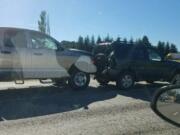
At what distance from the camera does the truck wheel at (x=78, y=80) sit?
540 inches

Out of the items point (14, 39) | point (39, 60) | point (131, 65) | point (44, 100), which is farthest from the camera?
point (131, 65)

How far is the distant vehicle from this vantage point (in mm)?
12102

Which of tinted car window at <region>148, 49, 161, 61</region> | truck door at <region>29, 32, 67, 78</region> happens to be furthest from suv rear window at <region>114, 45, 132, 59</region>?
truck door at <region>29, 32, 67, 78</region>

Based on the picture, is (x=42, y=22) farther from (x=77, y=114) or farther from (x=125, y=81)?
(x=77, y=114)

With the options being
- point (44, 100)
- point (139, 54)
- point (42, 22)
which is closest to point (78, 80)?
point (139, 54)

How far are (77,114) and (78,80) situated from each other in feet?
16.9

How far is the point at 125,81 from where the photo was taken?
14.4 meters

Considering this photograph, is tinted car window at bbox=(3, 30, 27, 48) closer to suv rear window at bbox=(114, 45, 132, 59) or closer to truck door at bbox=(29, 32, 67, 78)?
truck door at bbox=(29, 32, 67, 78)

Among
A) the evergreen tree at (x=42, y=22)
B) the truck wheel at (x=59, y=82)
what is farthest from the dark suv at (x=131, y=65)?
the evergreen tree at (x=42, y=22)

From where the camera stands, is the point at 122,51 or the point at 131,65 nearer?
the point at 122,51

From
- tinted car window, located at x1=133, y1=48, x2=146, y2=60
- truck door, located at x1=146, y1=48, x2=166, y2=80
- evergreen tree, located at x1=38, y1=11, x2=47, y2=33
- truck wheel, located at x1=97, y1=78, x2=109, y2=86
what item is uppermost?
evergreen tree, located at x1=38, y1=11, x2=47, y2=33

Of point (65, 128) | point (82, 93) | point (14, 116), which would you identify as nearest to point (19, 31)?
point (82, 93)

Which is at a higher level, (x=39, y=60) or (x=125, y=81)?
(x=39, y=60)

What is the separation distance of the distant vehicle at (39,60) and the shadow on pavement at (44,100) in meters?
0.54
